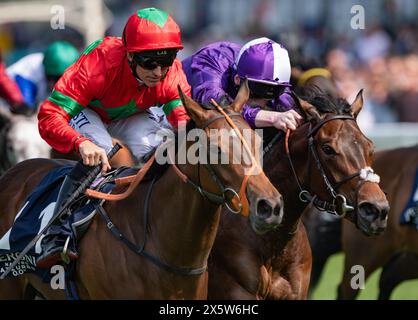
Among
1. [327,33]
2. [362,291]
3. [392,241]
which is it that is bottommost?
[327,33]

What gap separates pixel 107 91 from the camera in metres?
5.94

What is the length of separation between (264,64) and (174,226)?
1314 millimetres

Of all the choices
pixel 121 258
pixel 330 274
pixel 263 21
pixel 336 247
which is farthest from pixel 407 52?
pixel 121 258

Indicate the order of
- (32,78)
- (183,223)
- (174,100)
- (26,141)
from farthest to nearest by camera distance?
(32,78), (26,141), (174,100), (183,223)

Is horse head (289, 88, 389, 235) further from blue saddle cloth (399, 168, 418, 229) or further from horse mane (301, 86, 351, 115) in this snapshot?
blue saddle cloth (399, 168, 418, 229)

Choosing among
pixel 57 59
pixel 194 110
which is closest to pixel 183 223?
pixel 194 110

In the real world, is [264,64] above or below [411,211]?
above

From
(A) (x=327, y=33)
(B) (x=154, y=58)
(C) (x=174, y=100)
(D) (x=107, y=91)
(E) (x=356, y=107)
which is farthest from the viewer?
(A) (x=327, y=33)

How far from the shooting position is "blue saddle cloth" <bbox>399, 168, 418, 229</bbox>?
25.9ft

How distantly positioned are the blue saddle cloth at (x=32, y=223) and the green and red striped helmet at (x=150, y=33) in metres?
0.71

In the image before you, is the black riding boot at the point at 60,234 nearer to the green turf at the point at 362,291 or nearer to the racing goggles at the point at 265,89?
the racing goggles at the point at 265,89

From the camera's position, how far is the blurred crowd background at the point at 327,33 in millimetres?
14977

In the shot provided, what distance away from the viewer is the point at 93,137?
6207 millimetres

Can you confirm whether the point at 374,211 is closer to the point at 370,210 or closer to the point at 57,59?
the point at 370,210
